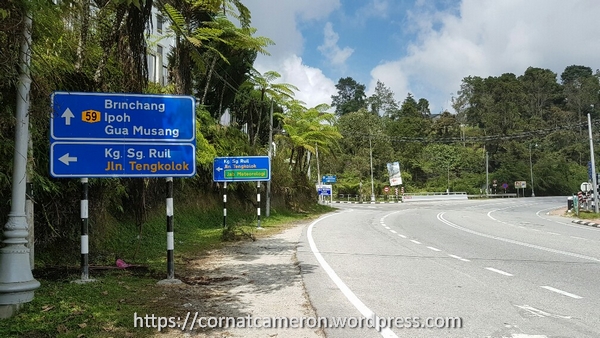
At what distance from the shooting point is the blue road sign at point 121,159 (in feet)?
23.1

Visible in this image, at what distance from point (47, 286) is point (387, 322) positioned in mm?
4581

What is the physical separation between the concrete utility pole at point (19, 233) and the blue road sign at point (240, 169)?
41.9ft

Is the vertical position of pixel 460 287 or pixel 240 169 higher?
pixel 240 169

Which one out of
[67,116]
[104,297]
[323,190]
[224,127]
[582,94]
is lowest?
[104,297]

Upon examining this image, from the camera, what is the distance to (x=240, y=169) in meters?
18.9

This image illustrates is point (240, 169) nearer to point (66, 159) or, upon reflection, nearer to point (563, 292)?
point (66, 159)

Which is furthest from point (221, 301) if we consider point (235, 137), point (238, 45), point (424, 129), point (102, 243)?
point (424, 129)

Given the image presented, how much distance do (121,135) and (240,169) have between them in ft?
38.0

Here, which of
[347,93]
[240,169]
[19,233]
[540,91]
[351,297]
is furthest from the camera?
[347,93]

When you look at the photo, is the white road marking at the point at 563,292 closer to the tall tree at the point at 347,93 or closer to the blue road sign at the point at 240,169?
the blue road sign at the point at 240,169

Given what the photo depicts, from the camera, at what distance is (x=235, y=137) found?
23.6 meters

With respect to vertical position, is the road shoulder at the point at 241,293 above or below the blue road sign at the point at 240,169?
below

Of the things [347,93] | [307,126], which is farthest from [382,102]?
[307,126]

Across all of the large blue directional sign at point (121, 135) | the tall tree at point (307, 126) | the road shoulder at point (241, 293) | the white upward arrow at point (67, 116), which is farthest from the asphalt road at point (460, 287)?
the tall tree at point (307, 126)
